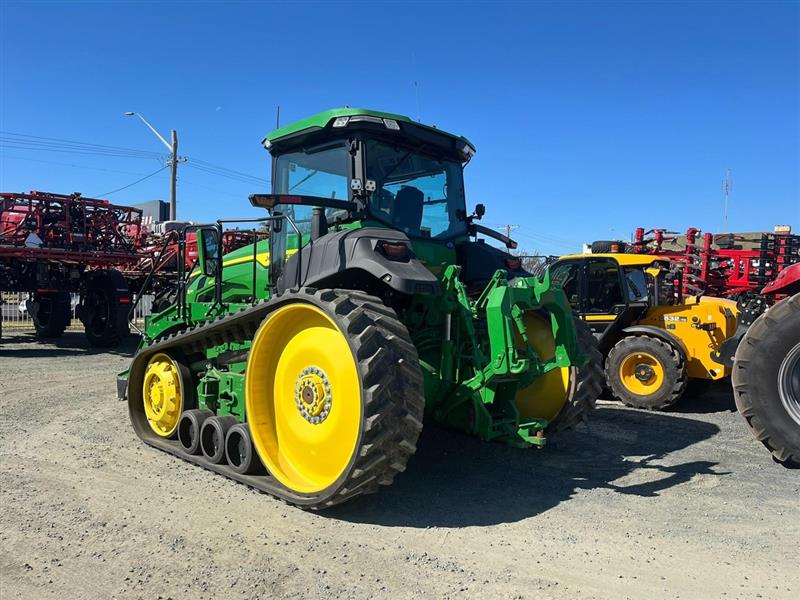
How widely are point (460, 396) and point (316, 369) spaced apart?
1.08m

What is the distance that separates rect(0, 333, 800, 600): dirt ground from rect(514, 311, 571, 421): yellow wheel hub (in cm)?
44

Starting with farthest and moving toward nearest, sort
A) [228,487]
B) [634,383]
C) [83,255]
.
Result: [83,255]
[634,383]
[228,487]

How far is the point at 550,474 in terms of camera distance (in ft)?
16.8

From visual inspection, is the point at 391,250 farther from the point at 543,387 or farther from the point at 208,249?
the point at 208,249

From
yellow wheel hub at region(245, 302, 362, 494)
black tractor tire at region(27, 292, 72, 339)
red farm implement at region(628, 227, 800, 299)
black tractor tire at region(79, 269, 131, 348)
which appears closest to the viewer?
yellow wheel hub at region(245, 302, 362, 494)

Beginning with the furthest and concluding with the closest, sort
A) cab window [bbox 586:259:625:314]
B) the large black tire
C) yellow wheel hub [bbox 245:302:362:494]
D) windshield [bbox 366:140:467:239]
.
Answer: cab window [bbox 586:259:625:314] → windshield [bbox 366:140:467:239] → the large black tire → yellow wheel hub [bbox 245:302:362:494]

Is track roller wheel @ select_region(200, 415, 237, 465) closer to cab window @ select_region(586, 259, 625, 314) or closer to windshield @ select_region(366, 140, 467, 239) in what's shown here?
windshield @ select_region(366, 140, 467, 239)

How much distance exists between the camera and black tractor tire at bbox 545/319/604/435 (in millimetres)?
5316

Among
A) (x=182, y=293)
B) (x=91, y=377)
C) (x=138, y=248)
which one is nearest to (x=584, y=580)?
(x=182, y=293)

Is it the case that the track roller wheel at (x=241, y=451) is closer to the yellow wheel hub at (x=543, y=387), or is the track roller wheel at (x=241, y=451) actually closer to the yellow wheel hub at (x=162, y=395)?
the yellow wheel hub at (x=162, y=395)

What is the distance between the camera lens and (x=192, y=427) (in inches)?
215

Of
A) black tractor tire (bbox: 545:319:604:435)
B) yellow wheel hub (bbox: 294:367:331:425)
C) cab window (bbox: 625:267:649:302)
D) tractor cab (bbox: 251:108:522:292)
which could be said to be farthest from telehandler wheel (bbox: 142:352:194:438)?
cab window (bbox: 625:267:649:302)

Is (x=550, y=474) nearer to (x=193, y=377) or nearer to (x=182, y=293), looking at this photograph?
(x=193, y=377)

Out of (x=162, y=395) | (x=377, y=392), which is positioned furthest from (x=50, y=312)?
(x=377, y=392)
